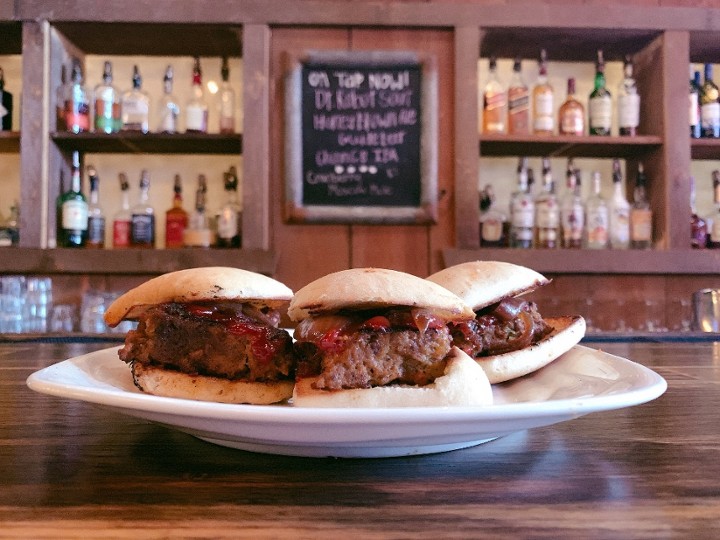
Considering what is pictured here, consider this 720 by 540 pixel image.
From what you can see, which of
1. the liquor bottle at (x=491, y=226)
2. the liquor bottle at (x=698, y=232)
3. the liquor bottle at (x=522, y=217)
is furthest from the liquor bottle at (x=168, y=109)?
the liquor bottle at (x=698, y=232)

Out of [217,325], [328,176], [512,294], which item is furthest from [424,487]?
[328,176]

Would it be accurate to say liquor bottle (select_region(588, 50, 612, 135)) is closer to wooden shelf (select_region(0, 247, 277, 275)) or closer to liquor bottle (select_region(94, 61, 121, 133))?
A: wooden shelf (select_region(0, 247, 277, 275))

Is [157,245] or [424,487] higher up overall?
[157,245]

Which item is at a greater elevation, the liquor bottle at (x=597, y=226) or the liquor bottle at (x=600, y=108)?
the liquor bottle at (x=600, y=108)

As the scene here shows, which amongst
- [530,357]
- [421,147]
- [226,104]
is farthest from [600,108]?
[530,357]

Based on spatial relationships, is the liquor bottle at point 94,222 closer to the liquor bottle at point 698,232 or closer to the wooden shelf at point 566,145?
the wooden shelf at point 566,145

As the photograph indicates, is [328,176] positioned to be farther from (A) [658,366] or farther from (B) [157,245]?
(A) [658,366]

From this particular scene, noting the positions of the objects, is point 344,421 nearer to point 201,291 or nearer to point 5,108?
point 201,291
